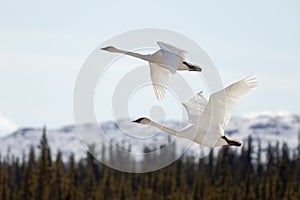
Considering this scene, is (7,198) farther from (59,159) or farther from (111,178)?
(111,178)

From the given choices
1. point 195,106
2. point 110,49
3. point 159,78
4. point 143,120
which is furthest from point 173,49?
point 159,78

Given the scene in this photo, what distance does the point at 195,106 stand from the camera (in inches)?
619

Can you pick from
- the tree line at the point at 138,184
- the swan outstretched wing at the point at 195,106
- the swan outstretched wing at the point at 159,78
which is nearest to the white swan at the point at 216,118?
the swan outstretched wing at the point at 195,106

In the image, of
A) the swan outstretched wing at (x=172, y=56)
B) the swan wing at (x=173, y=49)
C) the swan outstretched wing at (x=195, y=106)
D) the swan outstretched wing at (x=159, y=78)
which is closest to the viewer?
the swan outstretched wing at (x=172, y=56)

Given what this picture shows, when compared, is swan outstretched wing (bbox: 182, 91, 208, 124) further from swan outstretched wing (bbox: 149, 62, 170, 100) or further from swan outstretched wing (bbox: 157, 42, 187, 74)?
swan outstretched wing (bbox: 157, 42, 187, 74)

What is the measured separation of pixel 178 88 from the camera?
13.9 meters

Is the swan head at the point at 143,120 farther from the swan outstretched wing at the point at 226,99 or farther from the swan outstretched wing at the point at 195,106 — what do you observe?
the swan outstretched wing at the point at 195,106

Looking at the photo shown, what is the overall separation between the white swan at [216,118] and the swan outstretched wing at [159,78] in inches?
41.6

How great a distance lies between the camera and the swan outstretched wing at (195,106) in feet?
50.1

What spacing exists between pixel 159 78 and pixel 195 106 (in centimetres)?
101

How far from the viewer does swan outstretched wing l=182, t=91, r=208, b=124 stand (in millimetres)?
15277

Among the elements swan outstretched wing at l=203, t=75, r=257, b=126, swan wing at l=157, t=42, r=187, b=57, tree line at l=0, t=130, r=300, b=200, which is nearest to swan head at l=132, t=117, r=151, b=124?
swan wing at l=157, t=42, r=187, b=57

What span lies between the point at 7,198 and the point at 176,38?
9028 cm

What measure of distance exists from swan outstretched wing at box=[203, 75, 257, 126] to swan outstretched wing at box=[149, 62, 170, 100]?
4.86ft
